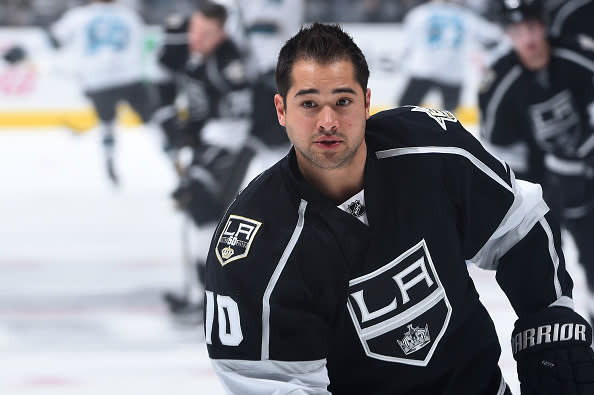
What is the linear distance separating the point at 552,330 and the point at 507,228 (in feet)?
0.58

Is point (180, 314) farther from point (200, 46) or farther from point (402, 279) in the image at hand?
point (402, 279)

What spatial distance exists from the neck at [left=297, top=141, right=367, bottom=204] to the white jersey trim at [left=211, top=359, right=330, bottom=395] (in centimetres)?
26

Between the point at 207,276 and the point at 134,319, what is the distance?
2304 millimetres

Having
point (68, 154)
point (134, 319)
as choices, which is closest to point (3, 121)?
point (68, 154)

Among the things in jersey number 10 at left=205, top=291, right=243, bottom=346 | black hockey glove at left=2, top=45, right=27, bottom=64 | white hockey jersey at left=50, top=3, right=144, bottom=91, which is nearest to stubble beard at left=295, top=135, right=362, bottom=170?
jersey number 10 at left=205, top=291, right=243, bottom=346

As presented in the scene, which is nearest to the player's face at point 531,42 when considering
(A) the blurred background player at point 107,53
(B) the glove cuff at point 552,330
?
(B) the glove cuff at point 552,330

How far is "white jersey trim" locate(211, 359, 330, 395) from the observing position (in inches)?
55.4

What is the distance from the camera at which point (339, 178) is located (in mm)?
1488

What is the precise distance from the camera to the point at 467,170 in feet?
4.97

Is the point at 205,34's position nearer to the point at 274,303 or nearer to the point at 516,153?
the point at 516,153

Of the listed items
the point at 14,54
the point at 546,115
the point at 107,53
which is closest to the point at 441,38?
the point at 107,53

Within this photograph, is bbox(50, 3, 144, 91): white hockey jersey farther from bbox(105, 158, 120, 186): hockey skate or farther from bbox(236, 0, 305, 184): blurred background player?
bbox(236, 0, 305, 184): blurred background player

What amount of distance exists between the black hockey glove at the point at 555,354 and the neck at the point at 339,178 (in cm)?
38

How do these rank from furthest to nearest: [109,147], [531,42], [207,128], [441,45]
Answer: [441,45]
[109,147]
[207,128]
[531,42]
